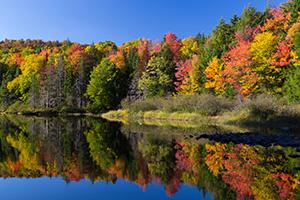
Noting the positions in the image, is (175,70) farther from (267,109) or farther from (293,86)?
(267,109)

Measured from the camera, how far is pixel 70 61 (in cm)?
8381

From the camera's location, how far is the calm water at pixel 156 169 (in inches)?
485

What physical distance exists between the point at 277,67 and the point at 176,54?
1079 inches

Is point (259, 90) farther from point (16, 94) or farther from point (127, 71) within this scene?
point (16, 94)

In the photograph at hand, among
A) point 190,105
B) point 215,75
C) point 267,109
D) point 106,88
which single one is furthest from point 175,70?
point 267,109

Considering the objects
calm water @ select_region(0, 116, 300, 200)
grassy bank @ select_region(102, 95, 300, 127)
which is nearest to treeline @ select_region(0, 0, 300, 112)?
grassy bank @ select_region(102, 95, 300, 127)

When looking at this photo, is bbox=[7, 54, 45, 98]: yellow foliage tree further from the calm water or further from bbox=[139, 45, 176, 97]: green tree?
the calm water

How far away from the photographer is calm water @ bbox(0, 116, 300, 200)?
12312mm

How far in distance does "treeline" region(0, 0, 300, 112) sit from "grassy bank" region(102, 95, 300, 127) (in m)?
4.33

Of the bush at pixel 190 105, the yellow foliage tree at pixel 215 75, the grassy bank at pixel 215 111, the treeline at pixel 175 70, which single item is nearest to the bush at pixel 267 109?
the grassy bank at pixel 215 111

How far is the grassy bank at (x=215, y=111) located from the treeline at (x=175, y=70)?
4.33 metres

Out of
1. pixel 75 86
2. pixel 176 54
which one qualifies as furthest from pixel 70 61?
pixel 176 54

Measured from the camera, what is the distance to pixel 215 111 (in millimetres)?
41562

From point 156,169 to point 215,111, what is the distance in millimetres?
26700
